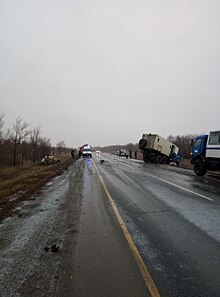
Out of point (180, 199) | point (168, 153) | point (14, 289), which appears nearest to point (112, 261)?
Result: point (14, 289)

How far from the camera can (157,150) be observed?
37.2 meters

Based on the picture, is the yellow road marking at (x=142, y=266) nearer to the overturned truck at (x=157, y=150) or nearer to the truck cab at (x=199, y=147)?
the truck cab at (x=199, y=147)

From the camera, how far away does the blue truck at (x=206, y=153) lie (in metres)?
17.9

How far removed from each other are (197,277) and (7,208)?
6736mm

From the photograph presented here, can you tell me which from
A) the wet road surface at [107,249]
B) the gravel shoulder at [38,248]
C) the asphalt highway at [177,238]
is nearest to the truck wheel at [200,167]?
the asphalt highway at [177,238]

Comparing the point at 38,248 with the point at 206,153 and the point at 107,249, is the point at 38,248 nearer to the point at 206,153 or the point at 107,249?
the point at 107,249

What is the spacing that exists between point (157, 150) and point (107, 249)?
32.9 meters

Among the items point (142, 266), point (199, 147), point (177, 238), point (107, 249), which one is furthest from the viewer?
point (199, 147)

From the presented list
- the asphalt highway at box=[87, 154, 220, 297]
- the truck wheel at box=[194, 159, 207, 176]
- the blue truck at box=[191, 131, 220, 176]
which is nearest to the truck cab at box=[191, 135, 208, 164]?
the blue truck at box=[191, 131, 220, 176]

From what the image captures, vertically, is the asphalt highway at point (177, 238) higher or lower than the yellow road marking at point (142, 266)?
higher

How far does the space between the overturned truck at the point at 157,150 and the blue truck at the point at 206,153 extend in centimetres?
1583

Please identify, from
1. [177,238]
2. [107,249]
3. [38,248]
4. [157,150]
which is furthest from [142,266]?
[157,150]

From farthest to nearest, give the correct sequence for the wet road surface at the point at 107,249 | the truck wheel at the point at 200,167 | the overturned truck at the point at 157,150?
the overturned truck at the point at 157,150
the truck wheel at the point at 200,167
the wet road surface at the point at 107,249

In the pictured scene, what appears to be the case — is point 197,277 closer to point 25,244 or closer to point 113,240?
point 113,240
